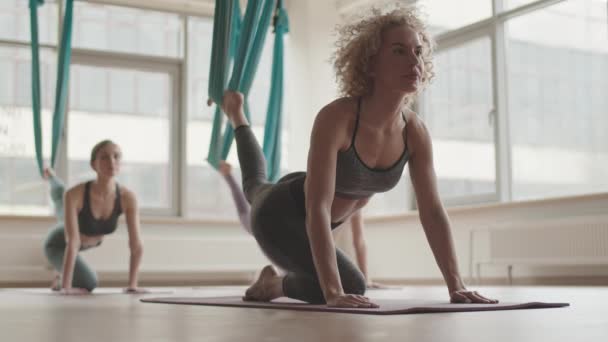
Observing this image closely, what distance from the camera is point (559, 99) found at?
19.6ft

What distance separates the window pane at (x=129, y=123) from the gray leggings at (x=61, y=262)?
A: 222cm

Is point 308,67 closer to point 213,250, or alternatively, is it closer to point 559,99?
point 213,250

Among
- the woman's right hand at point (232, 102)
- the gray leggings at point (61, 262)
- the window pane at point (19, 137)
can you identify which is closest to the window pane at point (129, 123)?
the window pane at point (19, 137)

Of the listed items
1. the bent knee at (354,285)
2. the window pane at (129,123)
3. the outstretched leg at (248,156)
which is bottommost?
the bent knee at (354,285)

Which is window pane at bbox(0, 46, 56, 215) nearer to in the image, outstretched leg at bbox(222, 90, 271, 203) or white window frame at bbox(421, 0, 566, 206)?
white window frame at bbox(421, 0, 566, 206)

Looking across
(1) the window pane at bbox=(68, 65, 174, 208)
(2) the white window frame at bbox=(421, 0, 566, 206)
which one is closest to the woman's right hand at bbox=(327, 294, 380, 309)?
(2) the white window frame at bbox=(421, 0, 566, 206)

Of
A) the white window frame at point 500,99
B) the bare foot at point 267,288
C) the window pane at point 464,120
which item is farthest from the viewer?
the window pane at point 464,120

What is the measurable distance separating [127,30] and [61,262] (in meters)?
3.15

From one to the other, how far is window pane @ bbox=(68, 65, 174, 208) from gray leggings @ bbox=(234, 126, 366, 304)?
16.3 ft

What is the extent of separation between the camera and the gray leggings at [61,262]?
5.21 metres

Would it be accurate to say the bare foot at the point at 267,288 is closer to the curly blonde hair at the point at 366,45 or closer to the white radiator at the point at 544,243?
the curly blonde hair at the point at 366,45

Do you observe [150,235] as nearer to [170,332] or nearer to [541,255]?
[541,255]

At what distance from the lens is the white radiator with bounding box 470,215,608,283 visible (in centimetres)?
532

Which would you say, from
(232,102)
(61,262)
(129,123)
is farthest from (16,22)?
(232,102)
